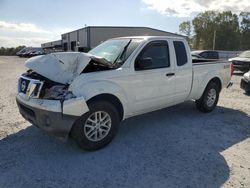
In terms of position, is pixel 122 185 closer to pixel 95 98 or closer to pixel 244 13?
pixel 95 98

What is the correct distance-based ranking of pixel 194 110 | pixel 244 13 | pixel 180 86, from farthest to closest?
pixel 244 13
pixel 194 110
pixel 180 86

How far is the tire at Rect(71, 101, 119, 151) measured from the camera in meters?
4.29

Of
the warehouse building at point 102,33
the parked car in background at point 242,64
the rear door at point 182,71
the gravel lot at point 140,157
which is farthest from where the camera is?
the warehouse building at point 102,33

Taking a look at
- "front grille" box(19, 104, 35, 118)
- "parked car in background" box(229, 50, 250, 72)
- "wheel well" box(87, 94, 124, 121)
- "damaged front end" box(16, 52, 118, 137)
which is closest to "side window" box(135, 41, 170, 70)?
"damaged front end" box(16, 52, 118, 137)

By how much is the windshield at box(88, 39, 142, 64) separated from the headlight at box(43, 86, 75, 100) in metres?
1.24

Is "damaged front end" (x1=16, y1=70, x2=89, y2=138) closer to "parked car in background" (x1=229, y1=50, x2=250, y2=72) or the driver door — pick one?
the driver door

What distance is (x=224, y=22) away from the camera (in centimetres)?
7850

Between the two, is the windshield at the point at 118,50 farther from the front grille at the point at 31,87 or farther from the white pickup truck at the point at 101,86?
the front grille at the point at 31,87

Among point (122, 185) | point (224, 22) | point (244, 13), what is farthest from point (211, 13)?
point (122, 185)

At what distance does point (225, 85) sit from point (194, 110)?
1149 mm

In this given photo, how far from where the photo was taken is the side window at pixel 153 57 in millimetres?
4953

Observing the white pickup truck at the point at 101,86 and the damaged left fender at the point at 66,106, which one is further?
the white pickup truck at the point at 101,86

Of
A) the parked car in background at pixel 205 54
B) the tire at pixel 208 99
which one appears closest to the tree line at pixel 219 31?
the parked car in background at pixel 205 54

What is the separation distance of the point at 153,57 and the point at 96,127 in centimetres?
186
